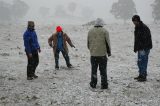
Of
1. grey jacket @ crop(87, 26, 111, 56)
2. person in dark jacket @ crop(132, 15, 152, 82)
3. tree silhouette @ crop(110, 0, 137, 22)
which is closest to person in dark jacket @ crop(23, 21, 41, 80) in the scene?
grey jacket @ crop(87, 26, 111, 56)

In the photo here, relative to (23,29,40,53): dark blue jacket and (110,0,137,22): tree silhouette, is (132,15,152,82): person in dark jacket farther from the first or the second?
(110,0,137,22): tree silhouette

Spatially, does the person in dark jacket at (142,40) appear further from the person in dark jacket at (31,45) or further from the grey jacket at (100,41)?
the person in dark jacket at (31,45)

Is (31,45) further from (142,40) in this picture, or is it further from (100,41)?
(142,40)

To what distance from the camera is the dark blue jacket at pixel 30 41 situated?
42.9 feet

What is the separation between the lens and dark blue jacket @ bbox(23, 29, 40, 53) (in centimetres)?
1307

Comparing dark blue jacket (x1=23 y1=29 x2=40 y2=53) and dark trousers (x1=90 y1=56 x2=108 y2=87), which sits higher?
dark blue jacket (x1=23 y1=29 x2=40 y2=53)

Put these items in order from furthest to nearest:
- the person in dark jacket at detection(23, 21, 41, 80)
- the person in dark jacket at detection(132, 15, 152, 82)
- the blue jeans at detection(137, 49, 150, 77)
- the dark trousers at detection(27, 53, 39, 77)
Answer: the dark trousers at detection(27, 53, 39, 77), the person in dark jacket at detection(23, 21, 41, 80), the blue jeans at detection(137, 49, 150, 77), the person in dark jacket at detection(132, 15, 152, 82)

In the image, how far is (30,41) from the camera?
13227 millimetres

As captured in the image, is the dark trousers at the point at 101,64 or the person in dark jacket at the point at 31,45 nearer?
the dark trousers at the point at 101,64

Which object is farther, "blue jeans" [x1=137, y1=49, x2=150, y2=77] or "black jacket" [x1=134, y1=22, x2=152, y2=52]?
"blue jeans" [x1=137, y1=49, x2=150, y2=77]

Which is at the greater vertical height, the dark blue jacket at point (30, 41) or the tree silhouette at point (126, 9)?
the tree silhouette at point (126, 9)

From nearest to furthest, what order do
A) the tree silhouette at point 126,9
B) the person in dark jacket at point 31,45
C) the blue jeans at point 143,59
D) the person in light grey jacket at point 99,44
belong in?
the person in light grey jacket at point 99,44 → the blue jeans at point 143,59 → the person in dark jacket at point 31,45 → the tree silhouette at point 126,9

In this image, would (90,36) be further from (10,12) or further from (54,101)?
(10,12)

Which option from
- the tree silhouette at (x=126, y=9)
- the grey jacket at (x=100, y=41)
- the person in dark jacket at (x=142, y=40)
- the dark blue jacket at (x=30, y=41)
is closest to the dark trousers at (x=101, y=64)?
the grey jacket at (x=100, y=41)
